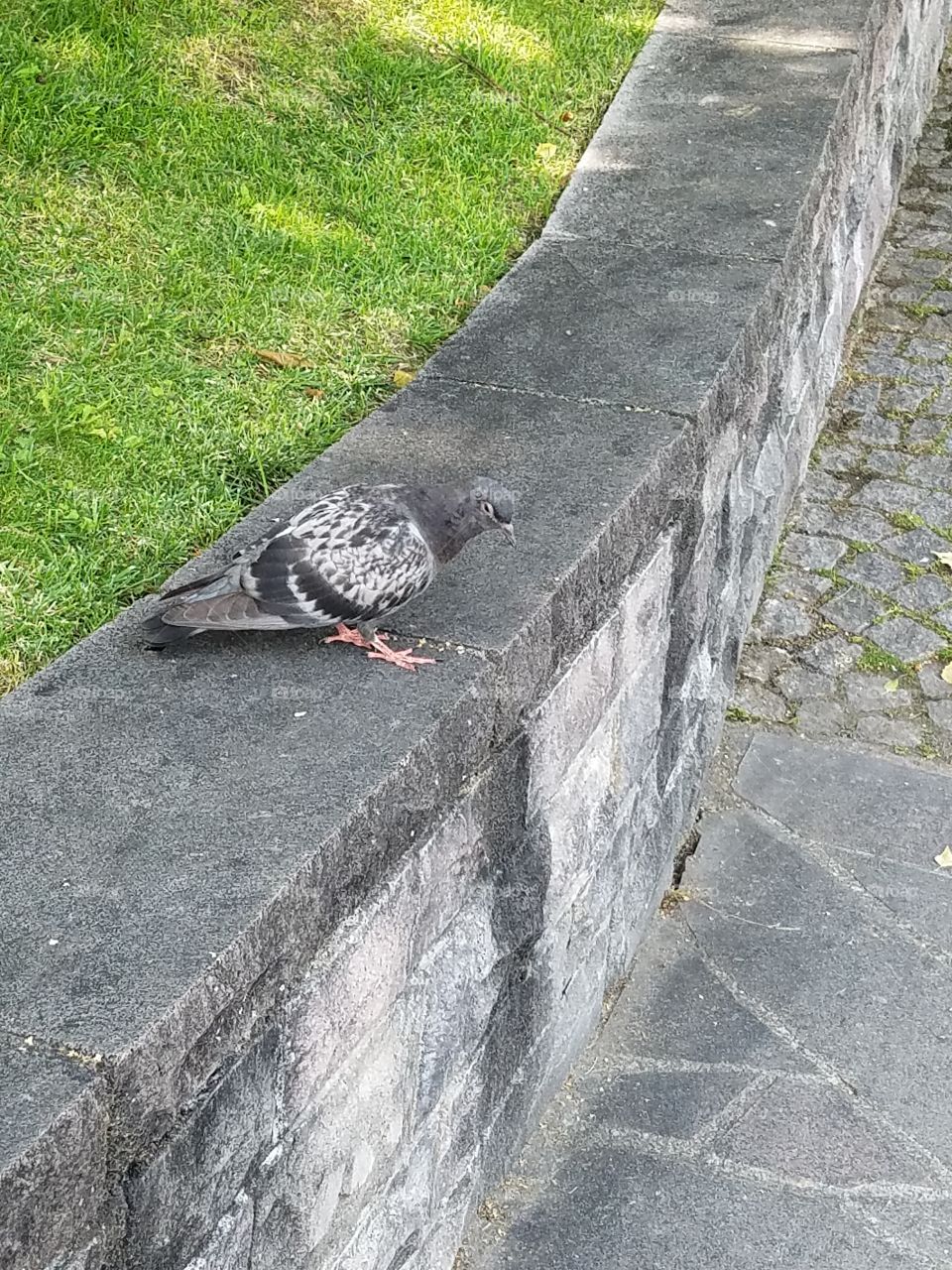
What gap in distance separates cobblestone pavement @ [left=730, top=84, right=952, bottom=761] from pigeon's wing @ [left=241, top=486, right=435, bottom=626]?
246 cm

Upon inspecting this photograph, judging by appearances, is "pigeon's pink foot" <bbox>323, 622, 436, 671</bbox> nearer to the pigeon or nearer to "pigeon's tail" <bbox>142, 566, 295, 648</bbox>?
the pigeon

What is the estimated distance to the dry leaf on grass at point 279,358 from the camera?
4531 millimetres

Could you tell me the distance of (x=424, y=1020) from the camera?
121 inches

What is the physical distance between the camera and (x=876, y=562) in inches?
235

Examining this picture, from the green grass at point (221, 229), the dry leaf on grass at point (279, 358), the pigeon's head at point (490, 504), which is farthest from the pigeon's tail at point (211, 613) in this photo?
the dry leaf on grass at point (279, 358)

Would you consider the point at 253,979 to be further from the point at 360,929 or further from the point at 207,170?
the point at 207,170

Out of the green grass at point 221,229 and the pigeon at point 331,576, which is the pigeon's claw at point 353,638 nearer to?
the pigeon at point 331,576

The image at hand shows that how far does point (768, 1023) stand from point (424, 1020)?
1.49 metres

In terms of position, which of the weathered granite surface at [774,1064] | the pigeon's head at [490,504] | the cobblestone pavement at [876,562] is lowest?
the weathered granite surface at [774,1064]

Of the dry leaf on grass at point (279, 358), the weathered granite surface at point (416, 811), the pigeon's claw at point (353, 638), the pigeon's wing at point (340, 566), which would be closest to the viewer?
the weathered granite surface at point (416, 811)

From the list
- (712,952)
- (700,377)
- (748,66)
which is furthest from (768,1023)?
(748,66)

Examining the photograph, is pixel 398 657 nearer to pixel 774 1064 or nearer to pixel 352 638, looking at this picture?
pixel 352 638

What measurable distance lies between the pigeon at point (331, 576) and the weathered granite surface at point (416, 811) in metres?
0.10

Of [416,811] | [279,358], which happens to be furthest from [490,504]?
[279,358]
